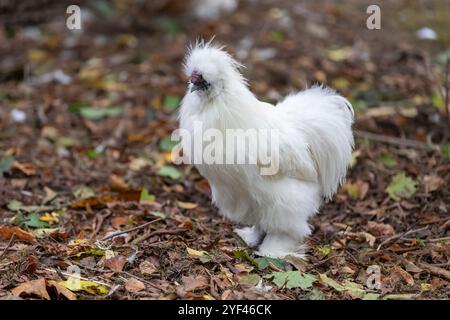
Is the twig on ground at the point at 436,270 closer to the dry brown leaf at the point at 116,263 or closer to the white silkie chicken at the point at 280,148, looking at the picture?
the white silkie chicken at the point at 280,148

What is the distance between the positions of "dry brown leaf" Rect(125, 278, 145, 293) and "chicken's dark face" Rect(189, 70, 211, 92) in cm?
132

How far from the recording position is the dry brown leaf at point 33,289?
383 cm

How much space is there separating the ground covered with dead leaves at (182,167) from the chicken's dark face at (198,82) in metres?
1.10

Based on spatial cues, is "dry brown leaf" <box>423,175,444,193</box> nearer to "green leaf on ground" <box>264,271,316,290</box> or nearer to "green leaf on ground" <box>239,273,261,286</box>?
"green leaf on ground" <box>264,271,316,290</box>

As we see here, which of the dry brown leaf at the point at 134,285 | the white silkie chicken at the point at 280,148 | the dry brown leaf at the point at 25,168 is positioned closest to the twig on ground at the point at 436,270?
the white silkie chicken at the point at 280,148

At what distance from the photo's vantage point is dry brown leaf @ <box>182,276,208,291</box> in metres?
4.07

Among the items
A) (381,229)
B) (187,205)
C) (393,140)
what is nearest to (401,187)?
(381,229)

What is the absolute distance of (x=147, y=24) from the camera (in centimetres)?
1003

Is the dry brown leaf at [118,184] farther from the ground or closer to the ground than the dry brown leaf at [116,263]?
farther from the ground

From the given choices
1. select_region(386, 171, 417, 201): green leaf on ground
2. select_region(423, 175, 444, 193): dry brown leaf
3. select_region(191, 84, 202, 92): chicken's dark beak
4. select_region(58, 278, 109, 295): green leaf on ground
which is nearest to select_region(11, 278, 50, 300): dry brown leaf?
select_region(58, 278, 109, 295): green leaf on ground

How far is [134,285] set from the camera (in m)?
4.08

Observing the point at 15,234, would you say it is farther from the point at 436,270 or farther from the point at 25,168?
the point at 436,270
